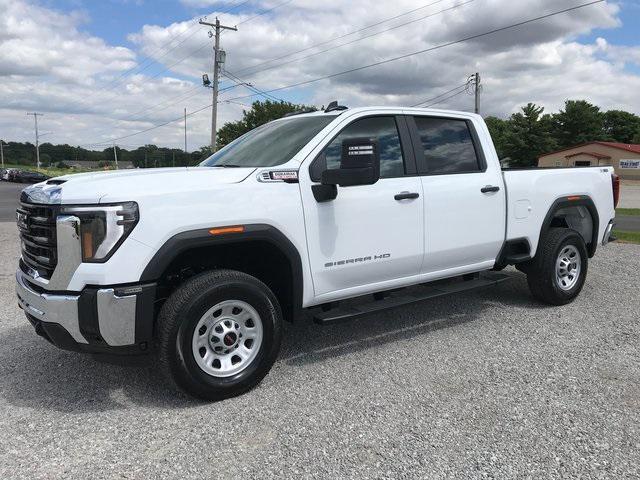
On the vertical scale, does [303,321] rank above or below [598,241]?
below

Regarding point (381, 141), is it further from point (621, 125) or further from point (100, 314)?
point (621, 125)

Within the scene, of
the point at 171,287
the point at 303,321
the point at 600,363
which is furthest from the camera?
the point at 303,321

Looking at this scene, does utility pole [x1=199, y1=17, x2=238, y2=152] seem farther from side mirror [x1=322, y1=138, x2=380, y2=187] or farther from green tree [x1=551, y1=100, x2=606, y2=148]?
green tree [x1=551, y1=100, x2=606, y2=148]

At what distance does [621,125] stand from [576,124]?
2352 centimetres

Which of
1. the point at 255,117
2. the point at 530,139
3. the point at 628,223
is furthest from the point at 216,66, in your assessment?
the point at 530,139


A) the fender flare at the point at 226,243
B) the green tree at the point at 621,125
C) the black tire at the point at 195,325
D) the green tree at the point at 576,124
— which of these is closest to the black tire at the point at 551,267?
the fender flare at the point at 226,243

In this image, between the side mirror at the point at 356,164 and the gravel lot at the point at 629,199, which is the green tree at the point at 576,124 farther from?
the side mirror at the point at 356,164

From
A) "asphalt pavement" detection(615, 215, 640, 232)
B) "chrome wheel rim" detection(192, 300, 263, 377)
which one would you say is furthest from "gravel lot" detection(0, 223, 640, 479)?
"asphalt pavement" detection(615, 215, 640, 232)

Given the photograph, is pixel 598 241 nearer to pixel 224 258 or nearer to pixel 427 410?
pixel 427 410

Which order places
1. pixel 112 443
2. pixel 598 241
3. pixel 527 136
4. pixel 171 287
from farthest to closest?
pixel 527 136, pixel 598 241, pixel 171 287, pixel 112 443

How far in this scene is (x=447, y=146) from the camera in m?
4.91

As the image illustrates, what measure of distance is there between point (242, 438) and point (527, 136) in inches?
2788

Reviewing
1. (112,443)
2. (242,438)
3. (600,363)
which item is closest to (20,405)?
(112,443)

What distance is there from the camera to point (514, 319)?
5.41 m
